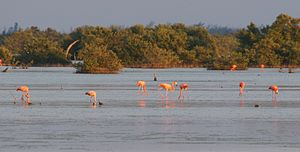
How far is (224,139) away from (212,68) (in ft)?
228

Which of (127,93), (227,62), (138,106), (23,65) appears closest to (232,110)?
(138,106)

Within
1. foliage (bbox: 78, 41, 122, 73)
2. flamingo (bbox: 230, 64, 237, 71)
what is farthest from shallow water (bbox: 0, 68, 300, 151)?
flamingo (bbox: 230, 64, 237, 71)

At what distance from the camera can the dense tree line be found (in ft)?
297

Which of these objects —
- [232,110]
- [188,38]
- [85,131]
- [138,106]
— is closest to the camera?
[85,131]

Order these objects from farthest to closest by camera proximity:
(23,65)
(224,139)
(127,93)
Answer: (23,65)
(127,93)
(224,139)

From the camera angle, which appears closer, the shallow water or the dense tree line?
the shallow water

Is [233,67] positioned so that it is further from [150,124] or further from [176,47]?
[150,124]

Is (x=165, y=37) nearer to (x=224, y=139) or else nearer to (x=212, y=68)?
(x=212, y=68)

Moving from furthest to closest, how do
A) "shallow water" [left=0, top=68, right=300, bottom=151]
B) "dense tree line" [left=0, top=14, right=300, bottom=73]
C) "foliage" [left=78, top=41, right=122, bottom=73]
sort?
"dense tree line" [left=0, top=14, right=300, bottom=73] → "foliage" [left=78, top=41, right=122, bottom=73] → "shallow water" [left=0, top=68, right=300, bottom=151]

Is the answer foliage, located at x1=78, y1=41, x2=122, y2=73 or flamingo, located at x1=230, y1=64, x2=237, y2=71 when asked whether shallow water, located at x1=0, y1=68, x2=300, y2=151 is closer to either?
foliage, located at x1=78, y1=41, x2=122, y2=73

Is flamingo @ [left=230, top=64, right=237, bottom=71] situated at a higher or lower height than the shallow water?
lower

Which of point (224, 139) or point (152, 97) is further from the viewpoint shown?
point (152, 97)

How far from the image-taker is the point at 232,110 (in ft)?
86.5

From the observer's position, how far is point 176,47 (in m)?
96.1
